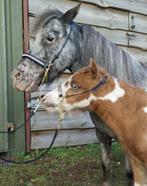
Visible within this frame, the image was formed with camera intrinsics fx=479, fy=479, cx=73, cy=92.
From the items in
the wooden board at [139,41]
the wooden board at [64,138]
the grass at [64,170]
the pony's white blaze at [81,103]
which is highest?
Result: the wooden board at [139,41]

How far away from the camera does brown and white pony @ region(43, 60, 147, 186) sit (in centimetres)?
313

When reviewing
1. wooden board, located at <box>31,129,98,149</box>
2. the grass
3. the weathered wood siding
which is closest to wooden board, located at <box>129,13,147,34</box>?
the weathered wood siding

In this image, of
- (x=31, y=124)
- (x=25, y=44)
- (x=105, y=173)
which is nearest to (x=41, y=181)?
(x=105, y=173)

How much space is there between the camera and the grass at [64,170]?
4.49 m

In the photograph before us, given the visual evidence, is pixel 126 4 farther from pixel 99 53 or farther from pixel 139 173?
pixel 139 173

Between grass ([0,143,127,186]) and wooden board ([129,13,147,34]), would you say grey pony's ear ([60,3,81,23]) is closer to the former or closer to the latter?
grass ([0,143,127,186])

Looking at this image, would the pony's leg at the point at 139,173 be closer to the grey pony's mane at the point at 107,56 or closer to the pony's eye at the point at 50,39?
the grey pony's mane at the point at 107,56

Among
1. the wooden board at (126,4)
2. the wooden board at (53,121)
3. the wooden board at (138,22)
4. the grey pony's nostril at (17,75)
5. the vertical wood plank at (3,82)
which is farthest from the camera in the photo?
the wooden board at (138,22)

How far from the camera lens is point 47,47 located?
146 inches

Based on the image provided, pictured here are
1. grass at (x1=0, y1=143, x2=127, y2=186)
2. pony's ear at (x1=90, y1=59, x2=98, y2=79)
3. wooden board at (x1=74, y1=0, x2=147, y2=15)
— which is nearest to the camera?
pony's ear at (x1=90, y1=59, x2=98, y2=79)

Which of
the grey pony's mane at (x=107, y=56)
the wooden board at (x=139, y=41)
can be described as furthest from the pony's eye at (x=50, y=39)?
the wooden board at (x=139, y=41)

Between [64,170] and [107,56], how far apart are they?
1575 millimetres

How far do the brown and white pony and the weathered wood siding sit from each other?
2097mm

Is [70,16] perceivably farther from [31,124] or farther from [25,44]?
[31,124]
